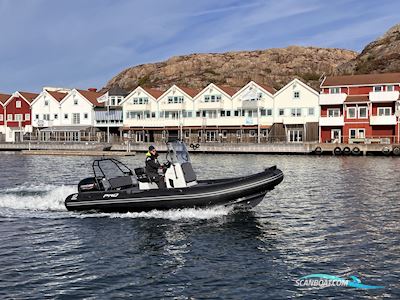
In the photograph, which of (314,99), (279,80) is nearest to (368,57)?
(279,80)

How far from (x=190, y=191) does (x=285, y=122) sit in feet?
197

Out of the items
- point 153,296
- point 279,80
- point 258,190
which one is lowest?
point 153,296

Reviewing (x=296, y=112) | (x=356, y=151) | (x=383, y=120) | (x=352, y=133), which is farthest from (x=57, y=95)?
(x=383, y=120)

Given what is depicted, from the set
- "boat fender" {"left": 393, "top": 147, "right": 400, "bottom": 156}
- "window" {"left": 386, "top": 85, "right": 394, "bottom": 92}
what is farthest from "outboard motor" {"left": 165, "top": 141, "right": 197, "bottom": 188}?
"window" {"left": 386, "top": 85, "right": 394, "bottom": 92}

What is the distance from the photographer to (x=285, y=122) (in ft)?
254

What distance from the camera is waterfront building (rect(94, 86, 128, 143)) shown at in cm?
9294

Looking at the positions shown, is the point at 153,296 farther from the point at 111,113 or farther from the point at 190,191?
the point at 111,113

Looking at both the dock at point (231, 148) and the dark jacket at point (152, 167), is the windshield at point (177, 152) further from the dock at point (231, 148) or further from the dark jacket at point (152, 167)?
the dock at point (231, 148)

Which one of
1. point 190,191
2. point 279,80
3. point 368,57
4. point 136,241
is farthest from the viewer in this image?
point 279,80

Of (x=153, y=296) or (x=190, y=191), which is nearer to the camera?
(x=153, y=296)

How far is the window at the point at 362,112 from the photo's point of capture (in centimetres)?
7014

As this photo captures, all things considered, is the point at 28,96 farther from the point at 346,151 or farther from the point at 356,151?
the point at 356,151

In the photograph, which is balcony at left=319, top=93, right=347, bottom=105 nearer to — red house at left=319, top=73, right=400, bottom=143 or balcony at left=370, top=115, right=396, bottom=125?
red house at left=319, top=73, right=400, bottom=143

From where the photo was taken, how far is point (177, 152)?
20.6 m
